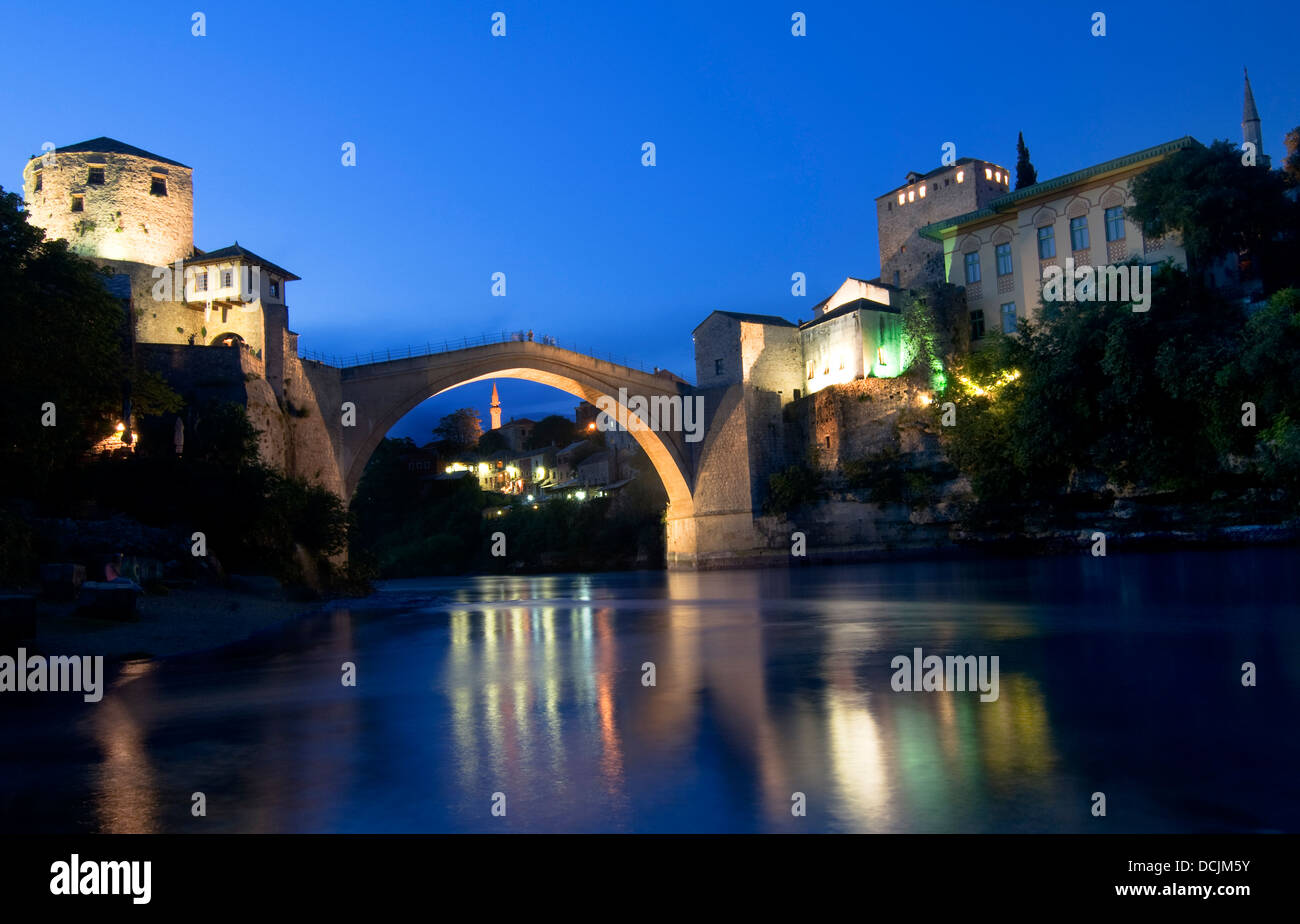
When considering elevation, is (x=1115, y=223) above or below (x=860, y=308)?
above

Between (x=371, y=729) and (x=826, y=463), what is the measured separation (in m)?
36.6

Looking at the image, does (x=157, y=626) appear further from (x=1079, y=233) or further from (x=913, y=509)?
(x=1079, y=233)

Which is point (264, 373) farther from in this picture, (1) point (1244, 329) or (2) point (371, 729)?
(1) point (1244, 329)

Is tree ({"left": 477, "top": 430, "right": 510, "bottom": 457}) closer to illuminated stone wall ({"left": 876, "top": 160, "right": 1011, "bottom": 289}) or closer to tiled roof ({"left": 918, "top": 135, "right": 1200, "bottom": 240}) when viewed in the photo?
illuminated stone wall ({"left": 876, "top": 160, "right": 1011, "bottom": 289})

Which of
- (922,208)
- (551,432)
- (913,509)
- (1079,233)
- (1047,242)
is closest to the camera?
(1079,233)

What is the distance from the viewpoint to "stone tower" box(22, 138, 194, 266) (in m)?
30.4

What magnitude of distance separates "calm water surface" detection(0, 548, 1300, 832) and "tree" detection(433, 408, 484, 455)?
7878 cm

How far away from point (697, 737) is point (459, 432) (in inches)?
3427

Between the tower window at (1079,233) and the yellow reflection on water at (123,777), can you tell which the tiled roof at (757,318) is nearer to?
the tower window at (1079,233)

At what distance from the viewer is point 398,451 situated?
251ft

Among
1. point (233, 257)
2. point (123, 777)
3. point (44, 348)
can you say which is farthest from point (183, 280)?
point (123, 777)

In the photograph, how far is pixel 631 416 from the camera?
43188 millimetres

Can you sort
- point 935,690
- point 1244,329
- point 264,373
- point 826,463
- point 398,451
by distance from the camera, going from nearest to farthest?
point 935,690, point 1244,329, point 264,373, point 826,463, point 398,451
